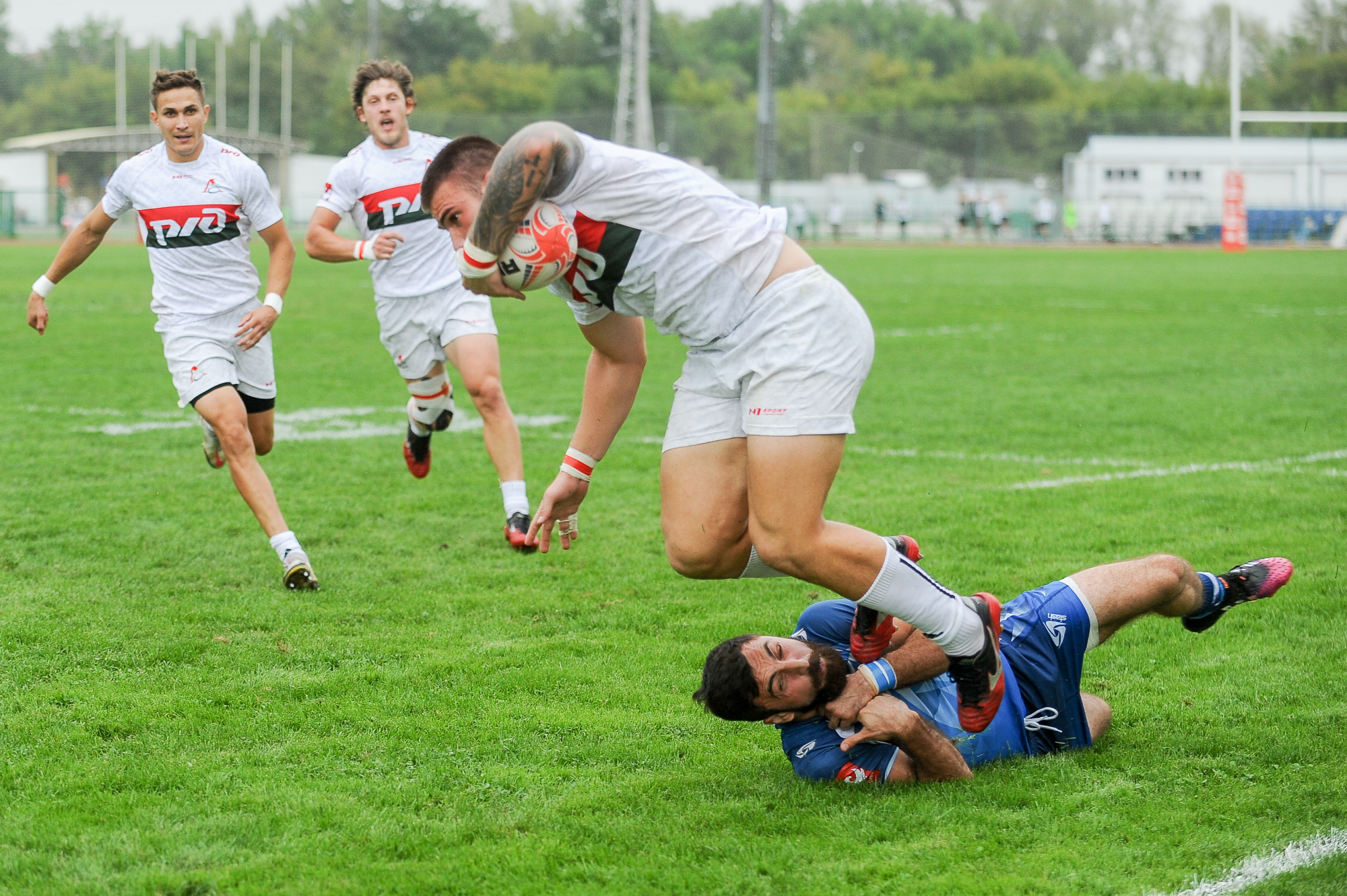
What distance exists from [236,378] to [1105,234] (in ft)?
148

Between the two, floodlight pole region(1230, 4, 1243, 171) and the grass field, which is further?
floodlight pole region(1230, 4, 1243, 171)

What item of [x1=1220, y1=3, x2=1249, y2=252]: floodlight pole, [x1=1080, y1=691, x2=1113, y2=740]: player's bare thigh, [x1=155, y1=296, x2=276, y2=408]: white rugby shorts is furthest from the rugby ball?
[x1=1220, y1=3, x2=1249, y2=252]: floodlight pole

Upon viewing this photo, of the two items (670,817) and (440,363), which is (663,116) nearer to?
(440,363)

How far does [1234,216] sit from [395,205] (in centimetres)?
3875

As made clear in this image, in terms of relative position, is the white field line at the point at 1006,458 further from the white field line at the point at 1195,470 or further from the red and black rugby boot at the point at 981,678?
the red and black rugby boot at the point at 981,678

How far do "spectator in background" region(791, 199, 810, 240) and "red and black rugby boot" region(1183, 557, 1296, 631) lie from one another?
4350cm

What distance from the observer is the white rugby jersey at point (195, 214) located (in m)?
6.72

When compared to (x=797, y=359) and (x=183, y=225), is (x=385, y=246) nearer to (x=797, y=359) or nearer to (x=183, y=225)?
(x=183, y=225)

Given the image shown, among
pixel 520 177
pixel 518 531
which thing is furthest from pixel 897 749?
pixel 518 531

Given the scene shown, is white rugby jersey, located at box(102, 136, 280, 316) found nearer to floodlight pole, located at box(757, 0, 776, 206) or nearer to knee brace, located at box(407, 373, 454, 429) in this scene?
knee brace, located at box(407, 373, 454, 429)

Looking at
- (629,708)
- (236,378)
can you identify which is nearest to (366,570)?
(236,378)

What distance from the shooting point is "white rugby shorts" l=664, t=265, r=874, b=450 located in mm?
3986

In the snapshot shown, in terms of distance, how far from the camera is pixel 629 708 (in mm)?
4660

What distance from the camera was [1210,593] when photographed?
15.4 feet
